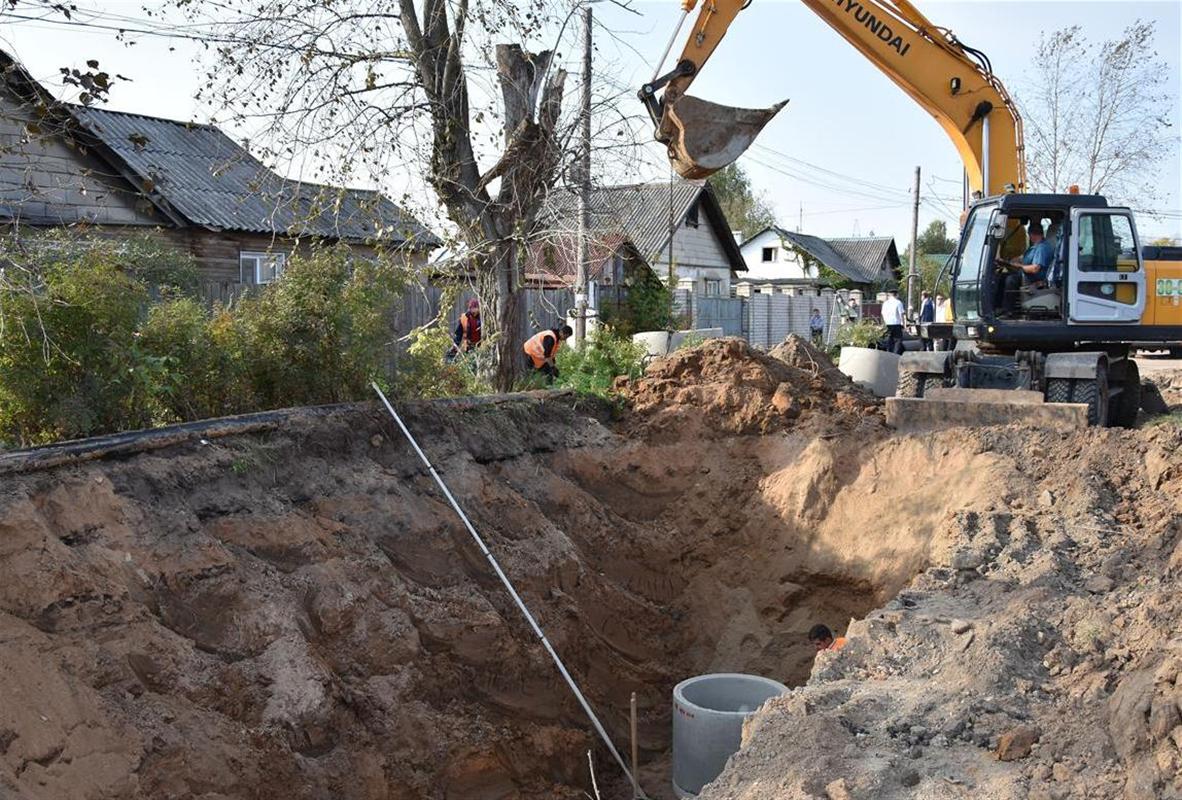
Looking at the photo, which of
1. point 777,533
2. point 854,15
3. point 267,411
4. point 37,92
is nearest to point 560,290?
point 854,15

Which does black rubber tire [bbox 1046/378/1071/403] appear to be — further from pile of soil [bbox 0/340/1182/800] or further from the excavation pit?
the excavation pit

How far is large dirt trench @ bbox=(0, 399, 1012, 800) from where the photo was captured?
4.84 meters

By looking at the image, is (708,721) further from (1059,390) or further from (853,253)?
(853,253)

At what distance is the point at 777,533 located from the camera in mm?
8844

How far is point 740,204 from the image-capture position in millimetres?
70438

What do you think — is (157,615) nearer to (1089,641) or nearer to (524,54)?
(1089,641)

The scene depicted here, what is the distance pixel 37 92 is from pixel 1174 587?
7.32 meters

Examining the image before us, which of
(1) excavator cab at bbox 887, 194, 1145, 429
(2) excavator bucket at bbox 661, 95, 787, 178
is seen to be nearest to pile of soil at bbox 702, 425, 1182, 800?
(1) excavator cab at bbox 887, 194, 1145, 429

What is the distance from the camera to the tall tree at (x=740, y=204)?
67.9m

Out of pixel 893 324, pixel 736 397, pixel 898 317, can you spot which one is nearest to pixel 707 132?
pixel 736 397

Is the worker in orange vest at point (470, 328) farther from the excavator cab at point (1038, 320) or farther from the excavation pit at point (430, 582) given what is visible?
the excavator cab at point (1038, 320)

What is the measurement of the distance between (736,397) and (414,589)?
183 inches

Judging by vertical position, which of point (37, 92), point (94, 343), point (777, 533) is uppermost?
A: point (37, 92)

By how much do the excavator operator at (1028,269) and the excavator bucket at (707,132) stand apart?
3.50 m
